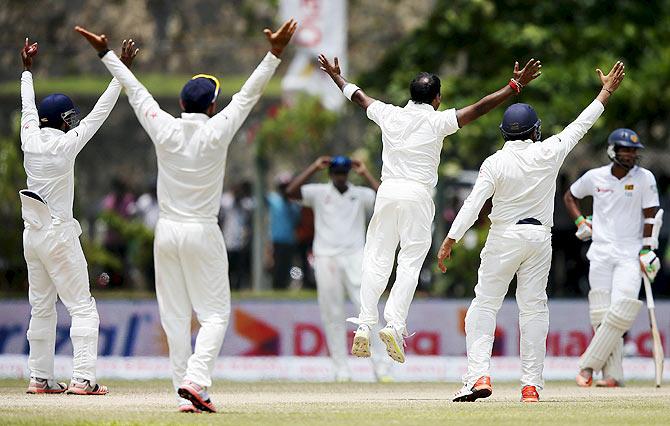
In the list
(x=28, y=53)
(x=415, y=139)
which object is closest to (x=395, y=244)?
(x=415, y=139)

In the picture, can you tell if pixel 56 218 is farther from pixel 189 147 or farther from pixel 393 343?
pixel 393 343

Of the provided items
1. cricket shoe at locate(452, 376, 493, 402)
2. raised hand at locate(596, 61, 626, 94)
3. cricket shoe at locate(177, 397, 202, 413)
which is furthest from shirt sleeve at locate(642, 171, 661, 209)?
cricket shoe at locate(177, 397, 202, 413)

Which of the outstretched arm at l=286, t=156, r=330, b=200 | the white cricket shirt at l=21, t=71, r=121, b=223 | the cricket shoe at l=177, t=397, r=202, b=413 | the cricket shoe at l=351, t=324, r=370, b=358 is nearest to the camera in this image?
the cricket shoe at l=177, t=397, r=202, b=413

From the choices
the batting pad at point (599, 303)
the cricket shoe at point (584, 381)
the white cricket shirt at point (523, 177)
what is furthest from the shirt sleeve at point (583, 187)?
the white cricket shirt at point (523, 177)

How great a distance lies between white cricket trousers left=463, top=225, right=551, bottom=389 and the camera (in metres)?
12.8

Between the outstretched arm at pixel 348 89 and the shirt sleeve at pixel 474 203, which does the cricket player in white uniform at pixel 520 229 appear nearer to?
the shirt sleeve at pixel 474 203

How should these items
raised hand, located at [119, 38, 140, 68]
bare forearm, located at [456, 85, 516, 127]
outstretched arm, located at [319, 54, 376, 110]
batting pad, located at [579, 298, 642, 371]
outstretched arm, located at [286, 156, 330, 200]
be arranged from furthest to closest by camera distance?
outstretched arm, located at [286, 156, 330, 200] < batting pad, located at [579, 298, 642, 371] < outstretched arm, located at [319, 54, 376, 110] < bare forearm, located at [456, 85, 516, 127] < raised hand, located at [119, 38, 140, 68]

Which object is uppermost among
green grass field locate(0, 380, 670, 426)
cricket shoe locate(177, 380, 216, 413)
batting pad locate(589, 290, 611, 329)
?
batting pad locate(589, 290, 611, 329)

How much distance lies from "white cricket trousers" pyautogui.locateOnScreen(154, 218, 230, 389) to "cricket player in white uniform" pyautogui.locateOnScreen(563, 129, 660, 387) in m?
5.16

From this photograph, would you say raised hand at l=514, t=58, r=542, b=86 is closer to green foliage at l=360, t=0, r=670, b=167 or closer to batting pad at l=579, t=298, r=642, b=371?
batting pad at l=579, t=298, r=642, b=371

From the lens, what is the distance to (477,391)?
1265 cm

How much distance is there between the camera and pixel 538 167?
12.9 m

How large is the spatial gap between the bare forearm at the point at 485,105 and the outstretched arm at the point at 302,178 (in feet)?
12.4

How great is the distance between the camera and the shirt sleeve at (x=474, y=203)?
12680mm
